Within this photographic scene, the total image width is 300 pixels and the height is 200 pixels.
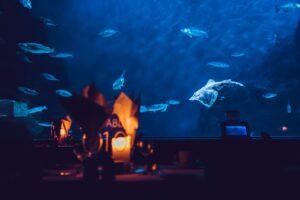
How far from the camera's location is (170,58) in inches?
1528

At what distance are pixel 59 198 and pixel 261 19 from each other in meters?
32.3

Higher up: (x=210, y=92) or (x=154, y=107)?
(x=210, y=92)

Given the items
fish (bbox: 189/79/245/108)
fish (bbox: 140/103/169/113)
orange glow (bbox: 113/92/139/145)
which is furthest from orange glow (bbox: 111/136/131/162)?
fish (bbox: 189/79/245/108)

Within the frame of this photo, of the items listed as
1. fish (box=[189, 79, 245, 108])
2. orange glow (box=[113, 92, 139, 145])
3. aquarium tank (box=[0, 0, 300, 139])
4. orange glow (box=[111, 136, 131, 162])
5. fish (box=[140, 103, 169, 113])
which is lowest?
orange glow (box=[111, 136, 131, 162])

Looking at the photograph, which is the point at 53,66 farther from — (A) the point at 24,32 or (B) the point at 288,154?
(B) the point at 288,154

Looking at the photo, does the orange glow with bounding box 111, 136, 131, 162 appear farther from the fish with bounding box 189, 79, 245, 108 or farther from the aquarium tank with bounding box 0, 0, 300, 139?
the fish with bounding box 189, 79, 245, 108

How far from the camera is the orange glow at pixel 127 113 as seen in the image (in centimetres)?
285

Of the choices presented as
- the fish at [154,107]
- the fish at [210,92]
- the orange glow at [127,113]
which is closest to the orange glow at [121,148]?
the orange glow at [127,113]

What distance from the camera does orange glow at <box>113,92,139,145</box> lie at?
9.36 feet

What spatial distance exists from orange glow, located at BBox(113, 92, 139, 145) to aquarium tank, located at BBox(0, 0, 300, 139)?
959 cm

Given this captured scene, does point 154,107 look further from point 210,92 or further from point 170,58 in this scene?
point 170,58

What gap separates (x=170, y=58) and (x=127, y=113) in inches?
1432

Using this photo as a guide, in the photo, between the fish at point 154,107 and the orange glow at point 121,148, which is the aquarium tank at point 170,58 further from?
the orange glow at point 121,148

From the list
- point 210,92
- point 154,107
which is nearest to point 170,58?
point 210,92
